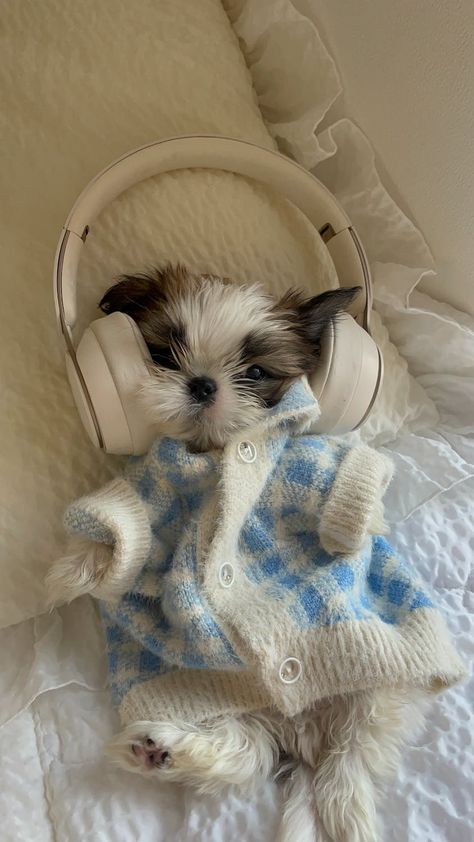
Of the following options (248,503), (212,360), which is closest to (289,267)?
(212,360)

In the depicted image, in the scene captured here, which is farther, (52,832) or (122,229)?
(122,229)

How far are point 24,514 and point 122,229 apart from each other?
498mm

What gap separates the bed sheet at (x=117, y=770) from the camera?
2.97 ft

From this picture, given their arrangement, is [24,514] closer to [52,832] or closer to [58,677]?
[58,677]

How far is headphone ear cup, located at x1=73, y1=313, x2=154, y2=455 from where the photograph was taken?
93cm

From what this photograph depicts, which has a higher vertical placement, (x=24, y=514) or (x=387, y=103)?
(x=387, y=103)

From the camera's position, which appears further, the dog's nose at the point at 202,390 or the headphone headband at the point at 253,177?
the headphone headband at the point at 253,177

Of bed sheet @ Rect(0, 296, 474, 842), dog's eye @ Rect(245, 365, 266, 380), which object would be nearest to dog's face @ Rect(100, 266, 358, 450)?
dog's eye @ Rect(245, 365, 266, 380)

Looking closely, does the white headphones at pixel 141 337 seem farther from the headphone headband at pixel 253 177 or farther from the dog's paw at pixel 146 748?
the dog's paw at pixel 146 748

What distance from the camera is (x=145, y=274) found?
1.15 metres

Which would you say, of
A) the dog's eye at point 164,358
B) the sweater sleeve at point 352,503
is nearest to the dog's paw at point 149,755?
the sweater sleeve at point 352,503

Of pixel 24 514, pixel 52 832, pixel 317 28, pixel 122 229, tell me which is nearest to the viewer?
pixel 52 832

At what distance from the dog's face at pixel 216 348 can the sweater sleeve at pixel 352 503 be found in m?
0.15

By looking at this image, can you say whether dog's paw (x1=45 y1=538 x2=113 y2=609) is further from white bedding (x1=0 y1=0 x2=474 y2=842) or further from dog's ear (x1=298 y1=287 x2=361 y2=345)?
dog's ear (x1=298 y1=287 x2=361 y2=345)
